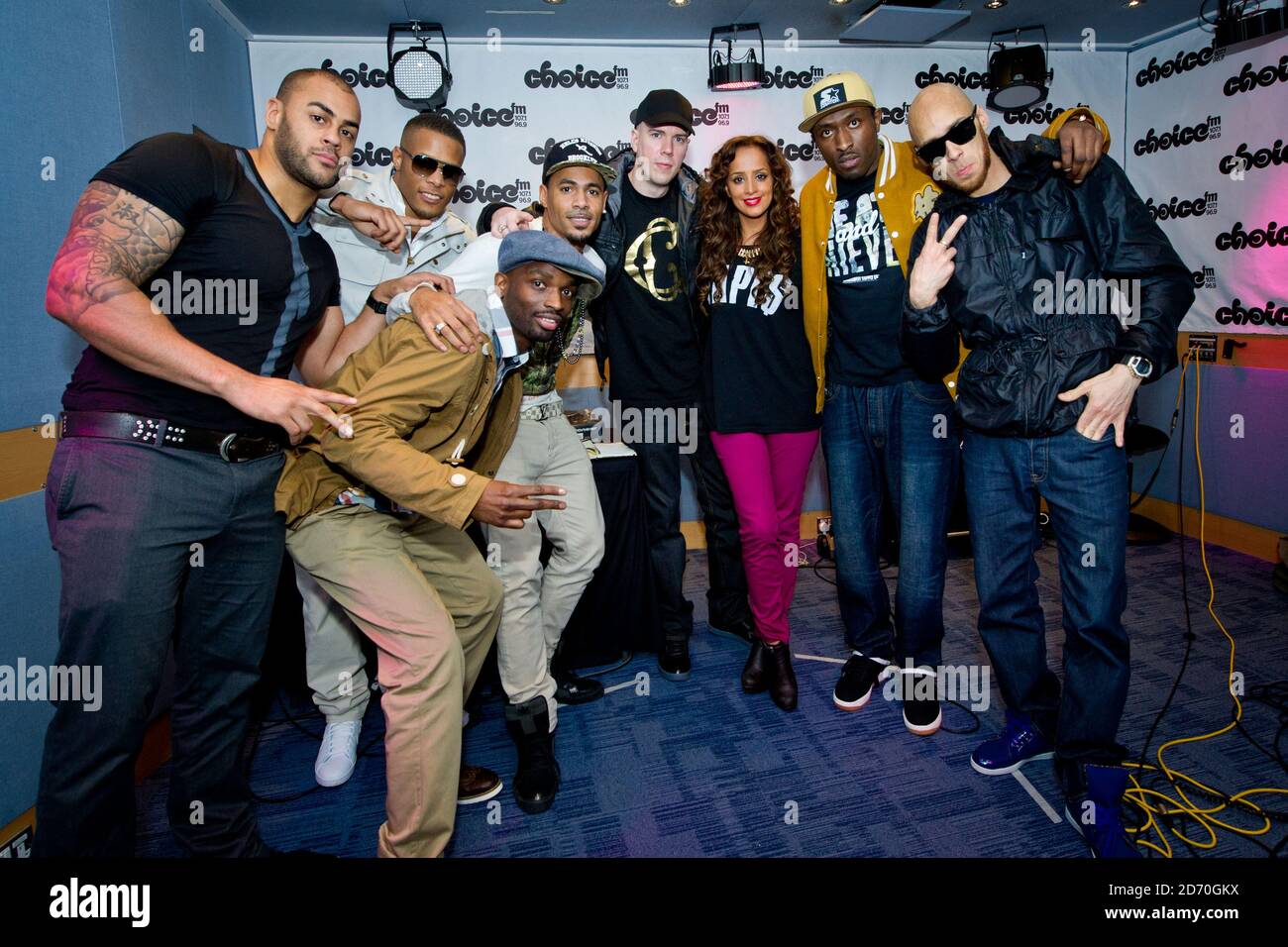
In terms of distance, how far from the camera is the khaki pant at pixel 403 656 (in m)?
1.69

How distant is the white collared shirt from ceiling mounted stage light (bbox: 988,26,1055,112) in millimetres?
3789

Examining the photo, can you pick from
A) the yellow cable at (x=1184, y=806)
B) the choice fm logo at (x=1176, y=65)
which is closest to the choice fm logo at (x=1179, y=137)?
the choice fm logo at (x=1176, y=65)

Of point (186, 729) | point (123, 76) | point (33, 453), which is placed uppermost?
point (123, 76)

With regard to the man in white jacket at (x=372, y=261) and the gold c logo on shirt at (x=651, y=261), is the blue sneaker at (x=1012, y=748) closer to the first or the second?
the man in white jacket at (x=372, y=261)

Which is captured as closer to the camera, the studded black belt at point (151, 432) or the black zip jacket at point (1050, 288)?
the studded black belt at point (151, 432)

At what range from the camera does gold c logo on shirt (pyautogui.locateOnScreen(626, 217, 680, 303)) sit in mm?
2807

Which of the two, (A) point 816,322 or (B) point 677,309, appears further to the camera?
(B) point 677,309

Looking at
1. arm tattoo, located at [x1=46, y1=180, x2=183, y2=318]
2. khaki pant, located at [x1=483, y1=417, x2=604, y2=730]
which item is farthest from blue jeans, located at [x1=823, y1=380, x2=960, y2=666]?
arm tattoo, located at [x1=46, y1=180, x2=183, y2=318]

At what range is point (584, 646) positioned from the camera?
122 inches

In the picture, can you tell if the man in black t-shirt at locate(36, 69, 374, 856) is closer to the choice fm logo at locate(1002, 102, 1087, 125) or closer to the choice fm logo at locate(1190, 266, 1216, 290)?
the choice fm logo at locate(1002, 102, 1087, 125)

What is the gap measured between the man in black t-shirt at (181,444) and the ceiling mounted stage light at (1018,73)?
4.40 m
